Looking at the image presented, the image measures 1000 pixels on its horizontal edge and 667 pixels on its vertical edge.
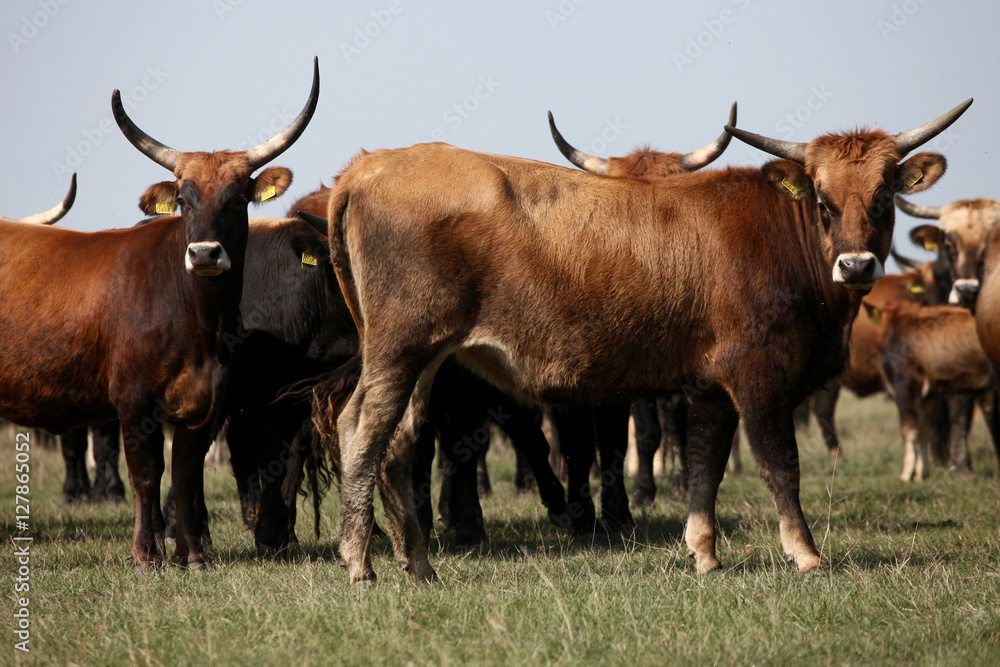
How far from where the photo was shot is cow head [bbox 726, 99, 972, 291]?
17.0ft

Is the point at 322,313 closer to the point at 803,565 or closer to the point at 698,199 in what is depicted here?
the point at 698,199

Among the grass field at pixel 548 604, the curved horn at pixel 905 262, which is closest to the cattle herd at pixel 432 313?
the grass field at pixel 548 604

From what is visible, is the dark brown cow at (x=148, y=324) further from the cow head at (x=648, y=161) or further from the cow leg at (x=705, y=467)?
the cow head at (x=648, y=161)

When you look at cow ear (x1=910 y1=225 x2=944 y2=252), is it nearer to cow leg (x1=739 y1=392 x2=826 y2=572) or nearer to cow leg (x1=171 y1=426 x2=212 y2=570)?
cow leg (x1=739 y1=392 x2=826 y2=572)

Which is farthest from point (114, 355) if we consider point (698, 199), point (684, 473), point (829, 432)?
point (829, 432)

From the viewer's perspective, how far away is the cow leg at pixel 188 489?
20.4ft

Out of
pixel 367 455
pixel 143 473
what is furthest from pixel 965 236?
pixel 143 473

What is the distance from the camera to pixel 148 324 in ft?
19.9

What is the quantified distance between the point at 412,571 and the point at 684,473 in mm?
4762

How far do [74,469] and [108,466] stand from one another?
0.44 metres

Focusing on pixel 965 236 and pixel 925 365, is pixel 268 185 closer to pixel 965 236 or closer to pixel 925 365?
pixel 965 236

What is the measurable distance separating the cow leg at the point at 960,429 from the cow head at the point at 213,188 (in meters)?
9.61

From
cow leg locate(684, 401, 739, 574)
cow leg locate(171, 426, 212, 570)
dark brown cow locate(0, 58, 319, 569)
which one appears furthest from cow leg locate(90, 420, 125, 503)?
cow leg locate(684, 401, 739, 574)

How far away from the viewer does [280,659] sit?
368cm
